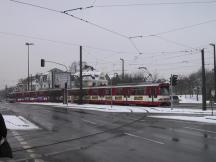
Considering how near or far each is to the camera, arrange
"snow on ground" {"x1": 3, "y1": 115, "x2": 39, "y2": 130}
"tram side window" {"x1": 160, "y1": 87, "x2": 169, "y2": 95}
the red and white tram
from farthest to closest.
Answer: the red and white tram
"tram side window" {"x1": 160, "y1": 87, "x2": 169, "y2": 95}
"snow on ground" {"x1": 3, "y1": 115, "x2": 39, "y2": 130}

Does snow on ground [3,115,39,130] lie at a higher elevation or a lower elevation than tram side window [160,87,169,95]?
lower

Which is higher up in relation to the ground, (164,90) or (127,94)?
(164,90)

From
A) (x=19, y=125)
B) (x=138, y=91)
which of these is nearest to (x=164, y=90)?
(x=138, y=91)

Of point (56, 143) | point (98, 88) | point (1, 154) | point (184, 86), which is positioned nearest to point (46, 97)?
point (98, 88)

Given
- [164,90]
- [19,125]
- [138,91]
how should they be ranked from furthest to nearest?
[138,91], [164,90], [19,125]

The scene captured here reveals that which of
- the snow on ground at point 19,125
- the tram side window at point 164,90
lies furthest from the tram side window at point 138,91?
the snow on ground at point 19,125

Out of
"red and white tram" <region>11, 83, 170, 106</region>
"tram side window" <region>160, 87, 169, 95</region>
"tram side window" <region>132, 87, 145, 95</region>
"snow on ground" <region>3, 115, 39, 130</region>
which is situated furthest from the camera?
"tram side window" <region>132, 87, 145, 95</region>

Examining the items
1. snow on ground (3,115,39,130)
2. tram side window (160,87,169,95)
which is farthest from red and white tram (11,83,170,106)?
snow on ground (3,115,39,130)

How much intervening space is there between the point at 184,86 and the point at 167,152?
4041 inches

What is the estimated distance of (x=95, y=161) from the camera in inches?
395

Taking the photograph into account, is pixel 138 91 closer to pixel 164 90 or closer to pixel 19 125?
pixel 164 90

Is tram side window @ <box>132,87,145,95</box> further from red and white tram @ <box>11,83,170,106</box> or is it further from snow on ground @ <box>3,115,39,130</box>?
snow on ground @ <box>3,115,39,130</box>

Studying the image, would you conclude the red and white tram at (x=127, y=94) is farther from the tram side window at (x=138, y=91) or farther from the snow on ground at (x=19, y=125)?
the snow on ground at (x=19, y=125)

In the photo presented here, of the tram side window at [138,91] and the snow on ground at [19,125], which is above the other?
the tram side window at [138,91]
